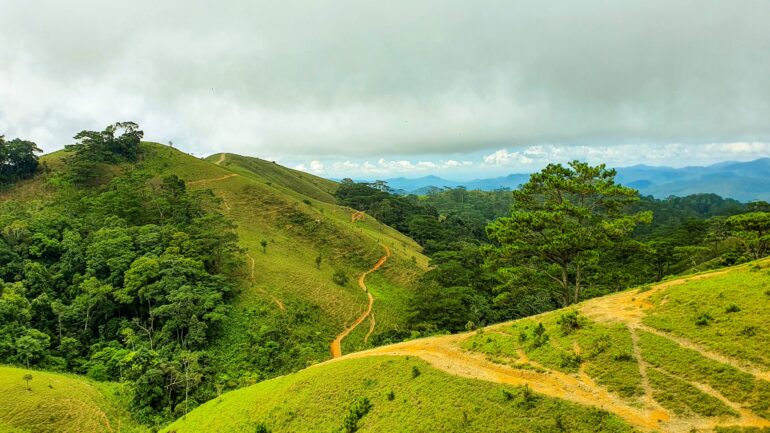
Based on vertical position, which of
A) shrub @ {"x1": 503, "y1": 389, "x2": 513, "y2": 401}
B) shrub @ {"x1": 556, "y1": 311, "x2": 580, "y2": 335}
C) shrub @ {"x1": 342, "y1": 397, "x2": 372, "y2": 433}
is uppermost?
shrub @ {"x1": 556, "y1": 311, "x2": 580, "y2": 335}

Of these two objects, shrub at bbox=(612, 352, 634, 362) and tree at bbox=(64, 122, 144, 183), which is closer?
shrub at bbox=(612, 352, 634, 362)

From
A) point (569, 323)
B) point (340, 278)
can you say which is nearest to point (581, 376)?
point (569, 323)

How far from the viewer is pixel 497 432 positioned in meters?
13.0

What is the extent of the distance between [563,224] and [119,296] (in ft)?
127

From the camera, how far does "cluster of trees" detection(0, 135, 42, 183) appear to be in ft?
210

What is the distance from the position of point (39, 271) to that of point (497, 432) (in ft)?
146

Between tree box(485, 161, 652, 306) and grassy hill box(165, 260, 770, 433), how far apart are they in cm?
455

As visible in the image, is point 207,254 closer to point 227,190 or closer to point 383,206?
point 227,190

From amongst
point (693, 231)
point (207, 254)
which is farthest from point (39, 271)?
point (693, 231)

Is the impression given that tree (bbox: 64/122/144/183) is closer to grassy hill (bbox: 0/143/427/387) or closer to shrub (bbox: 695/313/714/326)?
grassy hill (bbox: 0/143/427/387)

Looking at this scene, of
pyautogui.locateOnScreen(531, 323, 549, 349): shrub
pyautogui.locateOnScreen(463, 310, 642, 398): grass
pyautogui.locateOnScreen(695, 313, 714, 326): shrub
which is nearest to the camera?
pyautogui.locateOnScreen(463, 310, 642, 398): grass

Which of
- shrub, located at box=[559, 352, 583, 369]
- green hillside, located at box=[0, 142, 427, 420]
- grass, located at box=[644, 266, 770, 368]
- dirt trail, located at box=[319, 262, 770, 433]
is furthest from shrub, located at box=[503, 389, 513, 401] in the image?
green hillside, located at box=[0, 142, 427, 420]

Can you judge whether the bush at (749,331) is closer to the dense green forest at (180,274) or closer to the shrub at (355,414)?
the dense green forest at (180,274)

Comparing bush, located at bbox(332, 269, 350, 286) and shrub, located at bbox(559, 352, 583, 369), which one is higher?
shrub, located at bbox(559, 352, 583, 369)
